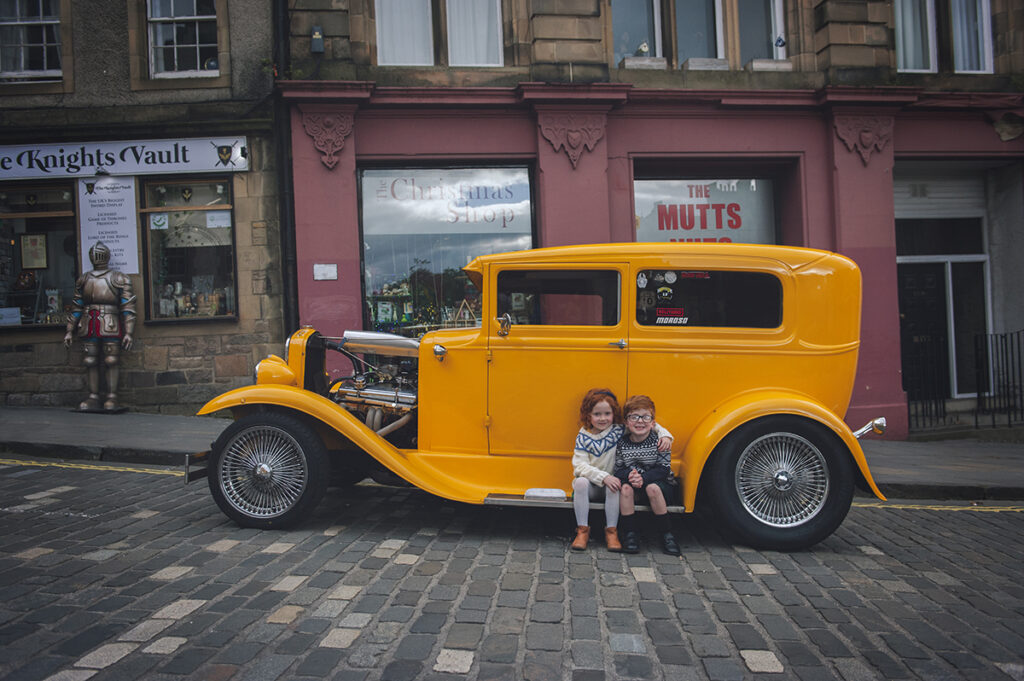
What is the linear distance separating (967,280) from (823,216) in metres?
3.30

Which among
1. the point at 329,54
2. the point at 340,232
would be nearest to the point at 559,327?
the point at 340,232

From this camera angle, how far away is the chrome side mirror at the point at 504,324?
4507 millimetres

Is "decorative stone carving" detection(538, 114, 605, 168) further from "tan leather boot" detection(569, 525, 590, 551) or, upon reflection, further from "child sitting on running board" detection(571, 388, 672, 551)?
"tan leather boot" detection(569, 525, 590, 551)

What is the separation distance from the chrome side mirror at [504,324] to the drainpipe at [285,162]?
5606mm

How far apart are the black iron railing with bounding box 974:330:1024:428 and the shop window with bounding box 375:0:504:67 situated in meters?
8.98

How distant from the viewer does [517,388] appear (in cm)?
456

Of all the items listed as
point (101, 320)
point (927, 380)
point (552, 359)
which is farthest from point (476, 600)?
point (927, 380)

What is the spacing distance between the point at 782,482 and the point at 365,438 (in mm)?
2806

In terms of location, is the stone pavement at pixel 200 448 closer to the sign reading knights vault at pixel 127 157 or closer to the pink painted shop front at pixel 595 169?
the pink painted shop front at pixel 595 169

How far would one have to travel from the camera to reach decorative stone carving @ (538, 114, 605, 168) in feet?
30.6

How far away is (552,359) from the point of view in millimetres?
4516

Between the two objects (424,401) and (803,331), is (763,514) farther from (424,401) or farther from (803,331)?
(424,401)

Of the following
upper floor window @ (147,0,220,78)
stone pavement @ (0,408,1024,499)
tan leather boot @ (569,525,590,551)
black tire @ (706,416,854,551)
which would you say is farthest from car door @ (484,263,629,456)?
upper floor window @ (147,0,220,78)

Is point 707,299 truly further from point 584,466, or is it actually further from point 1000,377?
point 1000,377
